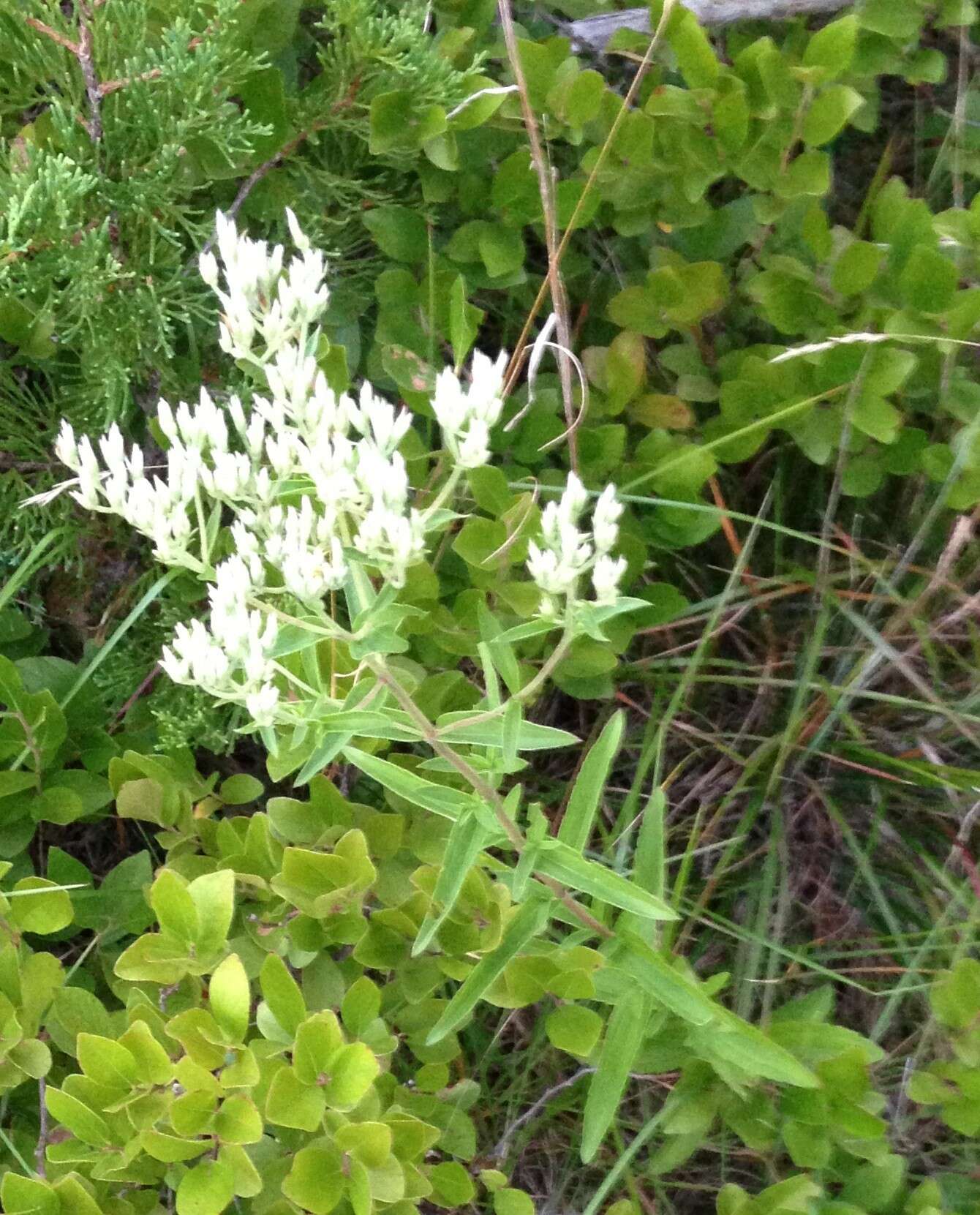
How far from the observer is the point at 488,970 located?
115 cm

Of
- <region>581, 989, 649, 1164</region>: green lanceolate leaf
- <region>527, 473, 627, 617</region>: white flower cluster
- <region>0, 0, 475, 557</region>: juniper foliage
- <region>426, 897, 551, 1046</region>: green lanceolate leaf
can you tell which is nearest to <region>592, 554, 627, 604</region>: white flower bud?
<region>527, 473, 627, 617</region>: white flower cluster

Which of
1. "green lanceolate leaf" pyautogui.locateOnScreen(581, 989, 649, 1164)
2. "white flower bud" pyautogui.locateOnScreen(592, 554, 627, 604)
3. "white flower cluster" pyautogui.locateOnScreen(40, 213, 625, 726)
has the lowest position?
"green lanceolate leaf" pyautogui.locateOnScreen(581, 989, 649, 1164)

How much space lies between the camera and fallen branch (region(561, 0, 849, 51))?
64.5 inches

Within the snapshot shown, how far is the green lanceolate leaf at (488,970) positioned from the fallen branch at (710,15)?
134cm

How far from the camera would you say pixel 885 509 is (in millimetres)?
1821

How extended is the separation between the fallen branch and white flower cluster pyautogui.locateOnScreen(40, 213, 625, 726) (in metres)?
0.90

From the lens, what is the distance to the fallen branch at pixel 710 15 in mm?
1639

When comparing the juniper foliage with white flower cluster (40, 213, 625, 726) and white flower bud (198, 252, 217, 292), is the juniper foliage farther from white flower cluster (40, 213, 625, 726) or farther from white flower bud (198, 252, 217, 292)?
white flower cluster (40, 213, 625, 726)

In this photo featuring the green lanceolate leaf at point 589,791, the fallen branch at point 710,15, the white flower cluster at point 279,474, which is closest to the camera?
the white flower cluster at point 279,474

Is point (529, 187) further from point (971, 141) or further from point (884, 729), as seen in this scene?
point (884, 729)

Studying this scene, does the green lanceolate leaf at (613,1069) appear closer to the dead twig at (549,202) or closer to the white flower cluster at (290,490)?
the white flower cluster at (290,490)

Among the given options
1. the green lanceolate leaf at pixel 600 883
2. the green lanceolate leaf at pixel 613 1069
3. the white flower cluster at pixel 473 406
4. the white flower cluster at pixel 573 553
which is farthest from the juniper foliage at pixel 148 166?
the green lanceolate leaf at pixel 613 1069

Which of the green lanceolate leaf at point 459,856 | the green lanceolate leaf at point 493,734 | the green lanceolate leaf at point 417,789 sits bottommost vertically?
the green lanceolate leaf at point 459,856

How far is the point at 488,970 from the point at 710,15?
146cm
